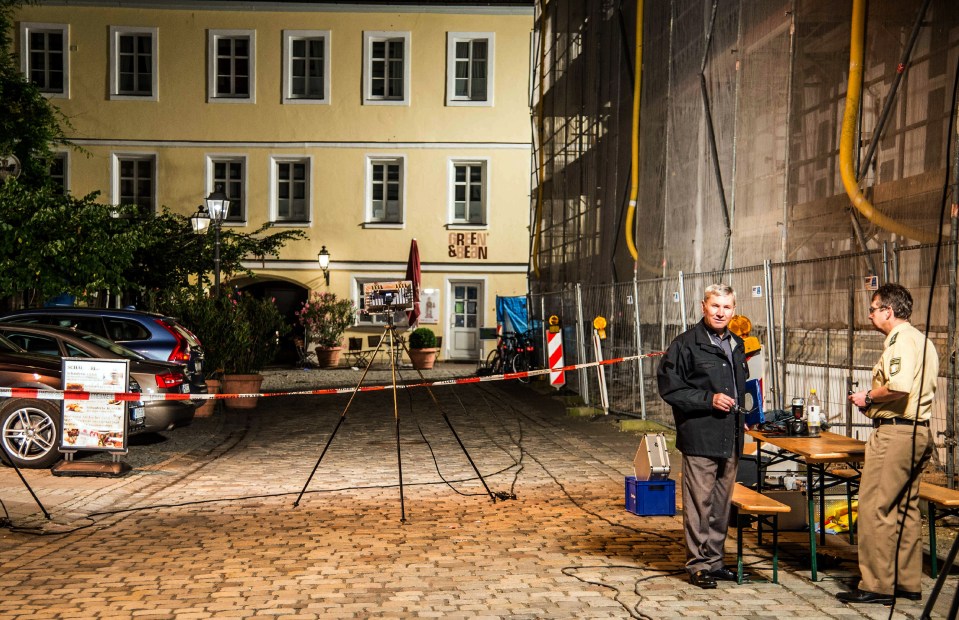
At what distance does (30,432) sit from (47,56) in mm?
26305

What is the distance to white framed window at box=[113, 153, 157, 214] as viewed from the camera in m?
34.6

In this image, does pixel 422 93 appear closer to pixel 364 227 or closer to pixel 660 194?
pixel 364 227

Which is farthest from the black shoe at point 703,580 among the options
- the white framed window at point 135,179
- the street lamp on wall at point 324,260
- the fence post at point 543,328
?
the white framed window at point 135,179

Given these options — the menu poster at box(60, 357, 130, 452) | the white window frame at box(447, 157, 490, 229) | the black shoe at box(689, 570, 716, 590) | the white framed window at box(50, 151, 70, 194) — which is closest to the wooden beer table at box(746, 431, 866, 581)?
the black shoe at box(689, 570, 716, 590)

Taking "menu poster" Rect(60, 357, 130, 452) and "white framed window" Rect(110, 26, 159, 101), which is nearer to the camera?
"menu poster" Rect(60, 357, 130, 452)

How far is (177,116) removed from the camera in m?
34.5

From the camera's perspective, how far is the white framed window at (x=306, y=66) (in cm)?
3459

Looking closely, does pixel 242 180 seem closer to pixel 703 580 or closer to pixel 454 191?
pixel 454 191

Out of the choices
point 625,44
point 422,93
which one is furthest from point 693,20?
point 422,93

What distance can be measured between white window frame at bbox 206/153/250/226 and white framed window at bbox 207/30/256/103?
176cm

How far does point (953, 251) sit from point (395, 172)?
27164mm

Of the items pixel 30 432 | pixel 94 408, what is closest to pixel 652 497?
pixel 94 408

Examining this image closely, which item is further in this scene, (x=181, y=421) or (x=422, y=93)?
(x=422, y=93)

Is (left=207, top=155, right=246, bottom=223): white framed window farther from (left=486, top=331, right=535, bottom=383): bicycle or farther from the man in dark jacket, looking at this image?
the man in dark jacket
